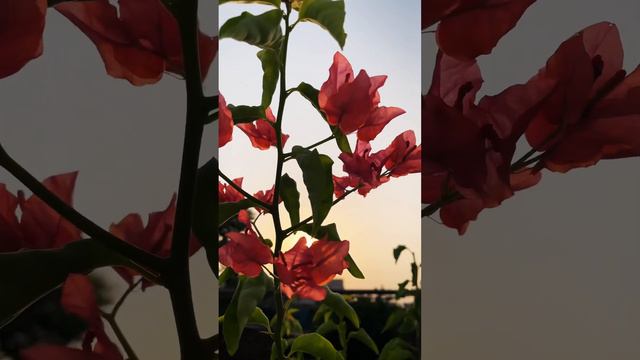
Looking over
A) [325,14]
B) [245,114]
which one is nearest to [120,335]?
[245,114]

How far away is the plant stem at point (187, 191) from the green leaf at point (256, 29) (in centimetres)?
9

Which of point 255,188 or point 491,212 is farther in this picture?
point 255,188

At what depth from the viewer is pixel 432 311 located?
0.81 m

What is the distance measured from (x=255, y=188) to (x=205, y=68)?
0.23 m

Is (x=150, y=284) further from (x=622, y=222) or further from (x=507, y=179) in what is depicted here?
(x=622, y=222)

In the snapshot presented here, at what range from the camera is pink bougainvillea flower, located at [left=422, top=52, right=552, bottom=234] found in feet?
2.68

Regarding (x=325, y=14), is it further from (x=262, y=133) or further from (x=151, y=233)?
(x=151, y=233)

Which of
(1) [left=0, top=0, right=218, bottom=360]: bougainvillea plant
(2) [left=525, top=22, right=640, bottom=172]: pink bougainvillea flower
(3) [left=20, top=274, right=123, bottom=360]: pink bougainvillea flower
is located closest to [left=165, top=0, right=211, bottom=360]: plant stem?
(1) [left=0, top=0, right=218, bottom=360]: bougainvillea plant

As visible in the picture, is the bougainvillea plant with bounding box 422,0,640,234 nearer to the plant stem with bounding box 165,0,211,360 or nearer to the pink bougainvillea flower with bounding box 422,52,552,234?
the pink bougainvillea flower with bounding box 422,52,552,234

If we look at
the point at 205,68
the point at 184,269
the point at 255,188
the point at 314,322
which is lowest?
the point at 314,322

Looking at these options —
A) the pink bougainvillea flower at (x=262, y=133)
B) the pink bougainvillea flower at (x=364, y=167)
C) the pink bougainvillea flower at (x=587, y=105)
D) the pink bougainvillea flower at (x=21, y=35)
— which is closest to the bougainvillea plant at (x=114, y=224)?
the pink bougainvillea flower at (x=21, y=35)

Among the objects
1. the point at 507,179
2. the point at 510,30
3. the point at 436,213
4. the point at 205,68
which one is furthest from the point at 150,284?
the point at 510,30

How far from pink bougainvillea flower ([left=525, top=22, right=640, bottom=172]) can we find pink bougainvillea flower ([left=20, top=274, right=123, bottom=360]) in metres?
0.70

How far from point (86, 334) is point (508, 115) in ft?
2.33
